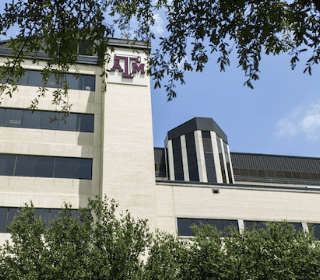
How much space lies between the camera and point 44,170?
966 inches

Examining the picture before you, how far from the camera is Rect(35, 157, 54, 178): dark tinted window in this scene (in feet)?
79.9

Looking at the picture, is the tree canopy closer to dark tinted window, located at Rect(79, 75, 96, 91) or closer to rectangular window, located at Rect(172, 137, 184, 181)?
dark tinted window, located at Rect(79, 75, 96, 91)

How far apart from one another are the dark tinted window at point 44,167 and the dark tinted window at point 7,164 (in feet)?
5.06

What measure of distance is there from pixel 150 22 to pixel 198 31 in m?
1.73

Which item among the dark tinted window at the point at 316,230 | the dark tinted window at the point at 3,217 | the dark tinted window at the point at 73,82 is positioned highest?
the dark tinted window at the point at 73,82

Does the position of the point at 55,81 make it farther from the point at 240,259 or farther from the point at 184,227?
the point at 240,259

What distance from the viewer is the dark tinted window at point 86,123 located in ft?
88.7

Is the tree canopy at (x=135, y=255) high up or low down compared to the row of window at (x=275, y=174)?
down

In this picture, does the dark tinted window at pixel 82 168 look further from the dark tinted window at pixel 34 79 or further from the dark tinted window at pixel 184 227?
the dark tinted window at pixel 34 79

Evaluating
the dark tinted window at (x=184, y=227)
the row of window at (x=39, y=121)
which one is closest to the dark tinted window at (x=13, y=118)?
the row of window at (x=39, y=121)

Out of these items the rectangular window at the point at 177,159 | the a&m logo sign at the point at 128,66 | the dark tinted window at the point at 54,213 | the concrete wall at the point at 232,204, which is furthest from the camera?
the rectangular window at the point at 177,159

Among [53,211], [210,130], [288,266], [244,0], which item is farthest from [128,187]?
[210,130]

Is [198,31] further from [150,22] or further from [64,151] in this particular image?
[64,151]

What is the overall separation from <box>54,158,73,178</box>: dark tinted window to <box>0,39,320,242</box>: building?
0.21 feet
